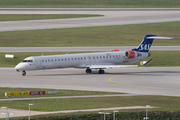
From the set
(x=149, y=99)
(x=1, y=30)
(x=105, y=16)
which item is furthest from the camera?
(x=105, y=16)

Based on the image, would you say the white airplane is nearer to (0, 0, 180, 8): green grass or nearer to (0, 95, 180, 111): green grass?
(0, 95, 180, 111): green grass

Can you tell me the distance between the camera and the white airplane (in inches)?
2447

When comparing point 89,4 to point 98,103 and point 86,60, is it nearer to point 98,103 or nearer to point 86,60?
point 86,60

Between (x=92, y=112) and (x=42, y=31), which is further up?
(x=42, y=31)

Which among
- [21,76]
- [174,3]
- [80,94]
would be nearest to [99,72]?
[21,76]

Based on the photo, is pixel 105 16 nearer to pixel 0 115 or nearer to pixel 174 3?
pixel 174 3

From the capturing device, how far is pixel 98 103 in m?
40.9

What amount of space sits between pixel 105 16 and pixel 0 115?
9993 cm

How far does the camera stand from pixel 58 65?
63.7m

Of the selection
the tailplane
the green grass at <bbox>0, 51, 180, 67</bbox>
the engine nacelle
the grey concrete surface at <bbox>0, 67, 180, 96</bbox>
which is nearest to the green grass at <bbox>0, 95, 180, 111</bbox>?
the grey concrete surface at <bbox>0, 67, 180, 96</bbox>

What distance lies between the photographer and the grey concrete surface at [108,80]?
50.9 m

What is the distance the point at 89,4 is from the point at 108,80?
109345 millimetres

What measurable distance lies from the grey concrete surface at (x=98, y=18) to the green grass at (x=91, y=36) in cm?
455

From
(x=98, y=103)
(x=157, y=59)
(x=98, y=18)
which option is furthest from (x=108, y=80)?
(x=98, y=18)
